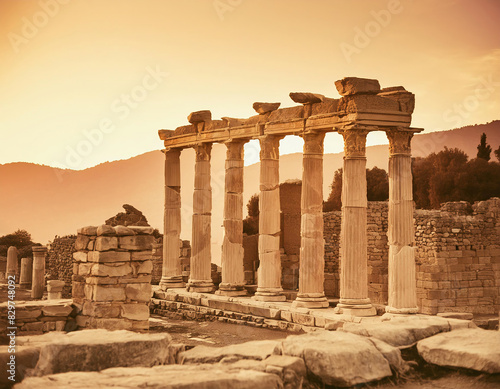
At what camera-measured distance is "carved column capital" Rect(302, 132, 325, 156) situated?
18.7 m

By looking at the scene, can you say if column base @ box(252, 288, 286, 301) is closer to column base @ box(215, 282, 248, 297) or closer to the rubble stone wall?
column base @ box(215, 282, 248, 297)

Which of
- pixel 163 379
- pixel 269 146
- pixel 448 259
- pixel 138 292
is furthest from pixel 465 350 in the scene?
pixel 448 259

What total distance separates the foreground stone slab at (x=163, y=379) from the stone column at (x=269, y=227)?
1318cm

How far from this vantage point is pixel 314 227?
18.5 m

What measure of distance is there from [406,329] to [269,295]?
11.6 meters

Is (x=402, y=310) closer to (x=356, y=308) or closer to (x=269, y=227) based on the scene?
(x=356, y=308)

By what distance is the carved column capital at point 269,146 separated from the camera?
2031 centimetres

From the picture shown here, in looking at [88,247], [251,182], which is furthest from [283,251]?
[251,182]

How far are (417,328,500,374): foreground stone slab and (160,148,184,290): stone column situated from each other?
16.9m

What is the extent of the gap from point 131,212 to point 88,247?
2278 centimetres

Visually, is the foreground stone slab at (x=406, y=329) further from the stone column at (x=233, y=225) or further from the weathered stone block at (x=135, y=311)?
the stone column at (x=233, y=225)

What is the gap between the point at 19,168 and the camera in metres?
138

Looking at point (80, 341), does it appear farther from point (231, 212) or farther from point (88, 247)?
point (231, 212)

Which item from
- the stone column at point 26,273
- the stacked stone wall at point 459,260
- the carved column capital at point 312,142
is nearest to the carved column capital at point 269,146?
the carved column capital at point 312,142
